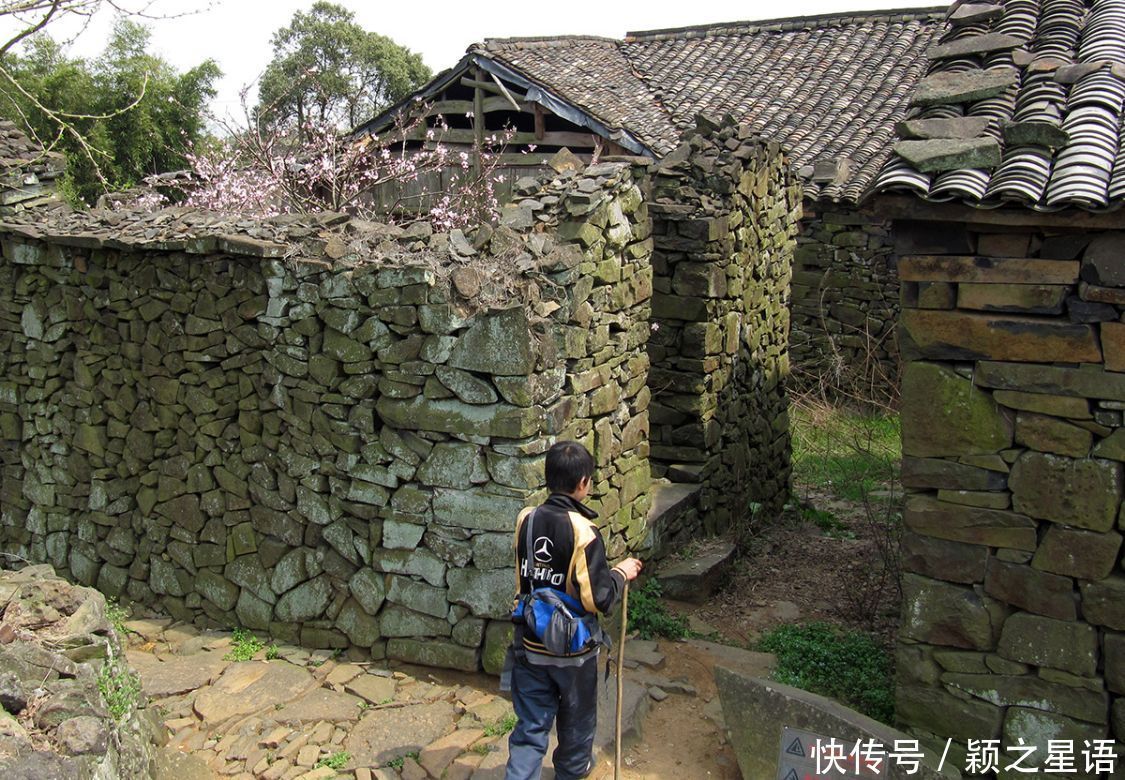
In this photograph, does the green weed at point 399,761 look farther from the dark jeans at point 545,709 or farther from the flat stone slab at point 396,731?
the dark jeans at point 545,709

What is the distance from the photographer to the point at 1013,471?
4070 millimetres

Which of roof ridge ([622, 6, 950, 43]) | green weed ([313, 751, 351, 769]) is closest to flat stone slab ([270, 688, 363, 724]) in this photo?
green weed ([313, 751, 351, 769])

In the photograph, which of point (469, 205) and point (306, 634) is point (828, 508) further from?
point (306, 634)

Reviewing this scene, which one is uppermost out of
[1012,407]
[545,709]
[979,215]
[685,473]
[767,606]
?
[979,215]

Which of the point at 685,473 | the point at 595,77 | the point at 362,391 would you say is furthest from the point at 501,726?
the point at 595,77

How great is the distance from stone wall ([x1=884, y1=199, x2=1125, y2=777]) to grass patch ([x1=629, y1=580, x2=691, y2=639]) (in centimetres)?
183

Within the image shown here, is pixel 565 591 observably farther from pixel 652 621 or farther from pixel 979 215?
pixel 652 621

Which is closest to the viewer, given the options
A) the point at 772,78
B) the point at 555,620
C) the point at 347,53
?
the point at 555,620

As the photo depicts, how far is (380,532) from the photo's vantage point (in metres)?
5.45

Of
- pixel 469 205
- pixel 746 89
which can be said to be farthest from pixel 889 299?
pixel 469 205

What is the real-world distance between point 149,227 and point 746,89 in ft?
39.8

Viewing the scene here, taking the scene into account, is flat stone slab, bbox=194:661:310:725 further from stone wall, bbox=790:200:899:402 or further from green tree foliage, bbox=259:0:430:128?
green tree foliage, bbox=259:0:430:128

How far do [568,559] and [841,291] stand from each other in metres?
11.0

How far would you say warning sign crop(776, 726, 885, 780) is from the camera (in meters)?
4.11
